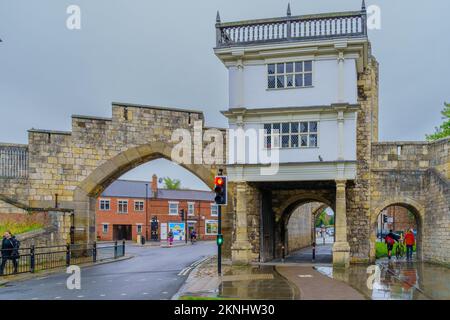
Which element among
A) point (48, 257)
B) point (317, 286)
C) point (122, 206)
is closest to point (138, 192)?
point (122, 206)

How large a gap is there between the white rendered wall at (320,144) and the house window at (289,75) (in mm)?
1486

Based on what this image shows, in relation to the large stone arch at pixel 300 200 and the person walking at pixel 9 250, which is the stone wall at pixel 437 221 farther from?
the person walking at pixel 9 250

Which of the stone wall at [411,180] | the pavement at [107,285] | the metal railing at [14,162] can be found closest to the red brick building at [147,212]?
the metal railing at [14,162]

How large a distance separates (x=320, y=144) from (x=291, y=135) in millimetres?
1344

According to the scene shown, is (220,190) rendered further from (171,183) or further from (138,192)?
(171,183)

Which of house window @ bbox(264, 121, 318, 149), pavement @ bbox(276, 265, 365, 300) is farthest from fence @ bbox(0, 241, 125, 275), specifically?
house window @ bbox(264, 121, 318, 149)

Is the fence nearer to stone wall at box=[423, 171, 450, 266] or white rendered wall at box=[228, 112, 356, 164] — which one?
white rendered wall at box=[228, 112, 356, 164]

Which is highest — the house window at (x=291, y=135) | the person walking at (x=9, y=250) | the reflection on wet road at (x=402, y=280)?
the house window at (x=291, y=135)

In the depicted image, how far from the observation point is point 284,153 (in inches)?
1006

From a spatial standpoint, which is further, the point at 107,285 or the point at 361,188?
the point at 361,188

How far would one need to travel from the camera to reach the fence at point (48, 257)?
22.0 meters
